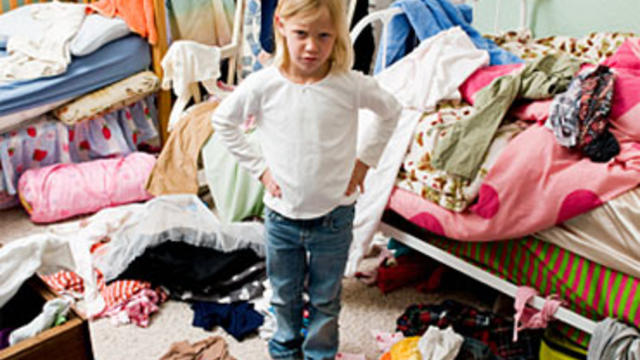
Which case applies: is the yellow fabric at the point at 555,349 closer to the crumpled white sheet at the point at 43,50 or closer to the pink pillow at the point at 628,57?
the pink pillow at the point at 628,57

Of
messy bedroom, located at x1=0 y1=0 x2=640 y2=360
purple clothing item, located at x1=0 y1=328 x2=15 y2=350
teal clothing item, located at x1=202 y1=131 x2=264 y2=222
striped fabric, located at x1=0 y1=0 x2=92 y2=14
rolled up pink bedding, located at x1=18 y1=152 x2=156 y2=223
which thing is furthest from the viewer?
striped fabric, located at x1=0 y1=0 x2=92 y2=14

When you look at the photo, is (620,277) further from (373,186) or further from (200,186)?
(200,186)

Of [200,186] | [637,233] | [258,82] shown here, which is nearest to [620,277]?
[637,233]

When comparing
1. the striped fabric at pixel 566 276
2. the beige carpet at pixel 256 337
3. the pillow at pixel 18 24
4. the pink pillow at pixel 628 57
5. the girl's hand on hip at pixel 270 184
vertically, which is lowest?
the beige carpet at pixel 256 337

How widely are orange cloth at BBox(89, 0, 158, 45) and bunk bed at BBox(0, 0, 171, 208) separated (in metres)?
0.02

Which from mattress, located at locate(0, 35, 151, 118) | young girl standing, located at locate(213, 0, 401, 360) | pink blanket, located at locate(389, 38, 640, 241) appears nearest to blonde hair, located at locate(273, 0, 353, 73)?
young girl standing, located at locate(213, 0, 401, 360)

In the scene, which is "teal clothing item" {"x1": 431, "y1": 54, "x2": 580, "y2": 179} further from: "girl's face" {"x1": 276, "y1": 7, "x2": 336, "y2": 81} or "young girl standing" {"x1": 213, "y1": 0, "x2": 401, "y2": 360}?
"girl's face" {"x1": 276, "y1": 7, "x2": 336, "y2": 81}

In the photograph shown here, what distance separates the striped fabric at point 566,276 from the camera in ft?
4.47

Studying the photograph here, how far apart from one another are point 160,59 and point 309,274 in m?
1.77

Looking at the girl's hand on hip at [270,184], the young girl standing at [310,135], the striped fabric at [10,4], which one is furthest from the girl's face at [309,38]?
the striped fabric at [10,4]

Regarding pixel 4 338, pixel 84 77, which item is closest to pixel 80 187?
pixel 84 77

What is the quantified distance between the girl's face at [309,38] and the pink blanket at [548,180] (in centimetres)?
57

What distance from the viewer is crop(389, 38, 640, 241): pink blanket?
4.44 ft

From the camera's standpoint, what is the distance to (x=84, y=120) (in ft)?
8.57
